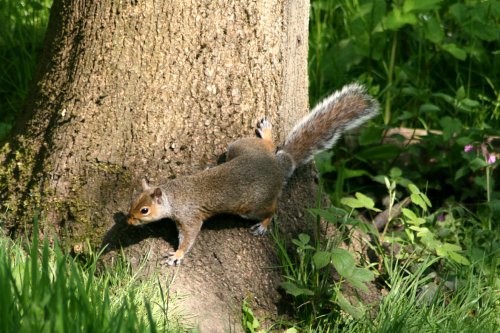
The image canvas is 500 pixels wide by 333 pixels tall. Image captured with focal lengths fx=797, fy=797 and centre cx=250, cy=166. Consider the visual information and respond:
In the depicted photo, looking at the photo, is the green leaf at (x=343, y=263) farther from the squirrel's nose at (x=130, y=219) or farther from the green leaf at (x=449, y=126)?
the green leaf at (x=449, y=126)

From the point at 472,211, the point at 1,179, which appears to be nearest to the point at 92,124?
the point at 1,179

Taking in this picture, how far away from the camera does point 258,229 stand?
342 cm

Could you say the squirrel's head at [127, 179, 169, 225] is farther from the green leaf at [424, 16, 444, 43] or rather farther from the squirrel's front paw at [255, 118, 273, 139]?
the green leaf at [424, 16, 444, 43]

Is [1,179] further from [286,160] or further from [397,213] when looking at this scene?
[397,213]

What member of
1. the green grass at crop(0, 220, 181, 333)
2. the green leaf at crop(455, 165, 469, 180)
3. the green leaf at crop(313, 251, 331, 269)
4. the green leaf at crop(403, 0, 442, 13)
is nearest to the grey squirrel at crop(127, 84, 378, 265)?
the green leaf at crop(313, 251, 331, 269)

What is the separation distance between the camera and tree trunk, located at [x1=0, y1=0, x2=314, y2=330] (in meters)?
3.29

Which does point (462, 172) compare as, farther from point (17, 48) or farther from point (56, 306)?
point (17, 48)

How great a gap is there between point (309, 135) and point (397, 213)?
3.47 feet

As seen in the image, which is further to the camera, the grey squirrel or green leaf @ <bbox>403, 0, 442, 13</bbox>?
green leaf @ <bbox>403, 0, 442, 13</bbox>

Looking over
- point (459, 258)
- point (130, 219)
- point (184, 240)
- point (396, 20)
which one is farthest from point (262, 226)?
point (396, 20)

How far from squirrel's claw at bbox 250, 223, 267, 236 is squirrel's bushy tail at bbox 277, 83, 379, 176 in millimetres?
278

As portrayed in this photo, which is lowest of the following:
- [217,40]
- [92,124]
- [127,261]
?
[127,261]

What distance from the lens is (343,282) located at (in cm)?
350

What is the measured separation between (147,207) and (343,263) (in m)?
0.81
